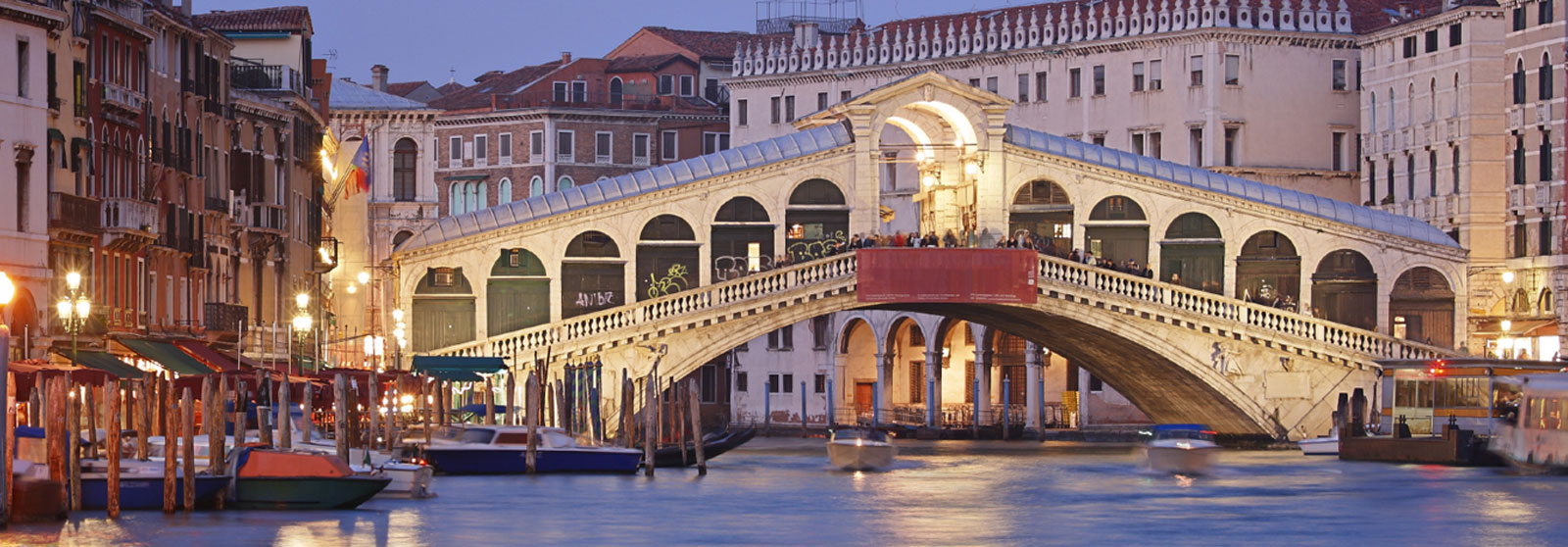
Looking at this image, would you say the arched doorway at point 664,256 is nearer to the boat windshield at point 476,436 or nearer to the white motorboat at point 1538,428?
the boat windshield at point 476,436

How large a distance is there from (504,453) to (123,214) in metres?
8.37

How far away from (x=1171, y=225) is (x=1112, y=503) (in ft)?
50.2

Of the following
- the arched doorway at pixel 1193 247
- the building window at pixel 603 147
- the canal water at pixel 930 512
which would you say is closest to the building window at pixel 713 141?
the building window at pixel 603 147

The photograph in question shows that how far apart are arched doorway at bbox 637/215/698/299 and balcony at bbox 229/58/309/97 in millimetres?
7507

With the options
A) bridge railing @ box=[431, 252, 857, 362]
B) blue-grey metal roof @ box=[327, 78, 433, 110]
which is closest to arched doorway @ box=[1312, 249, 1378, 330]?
bridge railing @ box=[431, 252, 857, 362]

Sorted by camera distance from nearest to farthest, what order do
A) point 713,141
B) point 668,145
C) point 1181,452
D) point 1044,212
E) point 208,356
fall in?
point 208,356, point 1181,452, point 1044,212, point 713,141, point 668,145

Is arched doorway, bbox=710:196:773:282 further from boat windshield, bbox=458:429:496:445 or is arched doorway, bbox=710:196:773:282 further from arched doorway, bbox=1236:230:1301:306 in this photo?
boat windshield, bbox=458:429:496:445

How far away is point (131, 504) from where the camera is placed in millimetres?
38812

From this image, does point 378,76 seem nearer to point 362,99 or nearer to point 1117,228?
point 362,99

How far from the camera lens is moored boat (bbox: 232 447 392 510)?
→ 40.3 metres

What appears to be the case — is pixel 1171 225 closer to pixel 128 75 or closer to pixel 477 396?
pixel 477 396

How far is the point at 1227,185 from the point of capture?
61.4m

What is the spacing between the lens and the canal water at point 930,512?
126ft

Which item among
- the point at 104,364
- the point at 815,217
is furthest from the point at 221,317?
the point at 815,217
